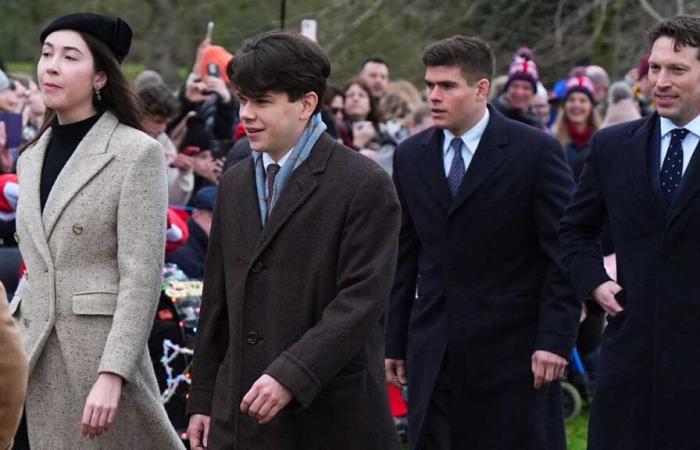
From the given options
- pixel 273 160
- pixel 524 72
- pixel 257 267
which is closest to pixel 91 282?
pixel 257 267

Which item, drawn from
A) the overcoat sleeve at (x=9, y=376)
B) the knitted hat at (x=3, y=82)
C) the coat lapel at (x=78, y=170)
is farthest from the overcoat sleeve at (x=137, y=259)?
the knitted hat at (x=3, y=82)

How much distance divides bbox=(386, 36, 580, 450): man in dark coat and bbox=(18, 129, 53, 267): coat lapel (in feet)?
6.12

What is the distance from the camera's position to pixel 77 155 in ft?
16.6

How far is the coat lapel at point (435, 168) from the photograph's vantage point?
6.32m

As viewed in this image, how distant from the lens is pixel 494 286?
623 cm

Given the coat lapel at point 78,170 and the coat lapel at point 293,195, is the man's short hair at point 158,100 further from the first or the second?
the coat lapel at point 293,195

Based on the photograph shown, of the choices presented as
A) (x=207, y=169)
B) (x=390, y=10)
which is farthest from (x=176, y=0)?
(x=207, y=169)

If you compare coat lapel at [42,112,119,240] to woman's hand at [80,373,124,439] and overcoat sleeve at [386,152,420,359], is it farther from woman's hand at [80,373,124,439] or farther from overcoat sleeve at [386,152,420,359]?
overcoat sleeve at [386,152,420,359]

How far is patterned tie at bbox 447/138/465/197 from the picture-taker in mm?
6355

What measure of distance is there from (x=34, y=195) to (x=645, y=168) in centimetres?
225

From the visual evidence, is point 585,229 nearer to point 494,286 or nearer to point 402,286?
point 494,286

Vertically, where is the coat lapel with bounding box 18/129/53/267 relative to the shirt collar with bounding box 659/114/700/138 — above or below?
below

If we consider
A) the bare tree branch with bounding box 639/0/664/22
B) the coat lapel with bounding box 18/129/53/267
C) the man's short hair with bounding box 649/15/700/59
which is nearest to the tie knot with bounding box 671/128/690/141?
the man's short hair with bounding box 649/15/700/59

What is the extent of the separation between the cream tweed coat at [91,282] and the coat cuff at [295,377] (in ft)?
2.24
